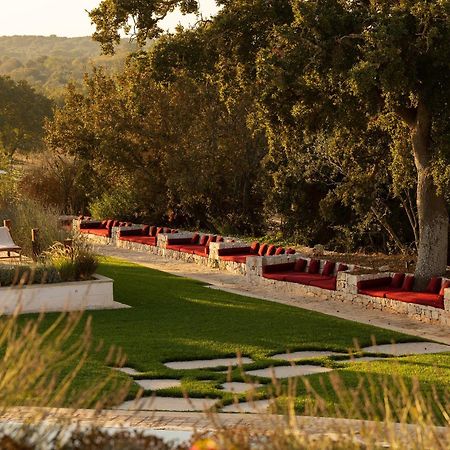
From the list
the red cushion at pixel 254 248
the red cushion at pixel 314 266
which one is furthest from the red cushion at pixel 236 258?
the red cushion at pixel 314 266

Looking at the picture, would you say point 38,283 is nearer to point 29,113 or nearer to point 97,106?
point 97,106

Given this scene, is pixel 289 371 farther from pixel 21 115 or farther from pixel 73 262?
pixel 21 115

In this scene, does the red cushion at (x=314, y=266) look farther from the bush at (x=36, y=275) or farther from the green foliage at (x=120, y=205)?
the green foliage at (x=120, y=205)

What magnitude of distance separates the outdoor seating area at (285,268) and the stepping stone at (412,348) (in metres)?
2.03

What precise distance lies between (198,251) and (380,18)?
10.00 metres

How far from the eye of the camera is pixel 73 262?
17031 mm

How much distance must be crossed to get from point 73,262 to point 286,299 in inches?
160

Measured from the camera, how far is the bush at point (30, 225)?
1978cm

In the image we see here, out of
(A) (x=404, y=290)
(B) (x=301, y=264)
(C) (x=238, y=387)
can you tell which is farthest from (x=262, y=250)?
(C) (x=238, y=387)

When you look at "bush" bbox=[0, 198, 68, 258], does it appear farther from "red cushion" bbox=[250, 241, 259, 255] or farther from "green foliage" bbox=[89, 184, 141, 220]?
"green foliage" bbox=[89, 184, 141, 220]

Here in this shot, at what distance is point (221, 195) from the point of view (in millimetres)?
30047

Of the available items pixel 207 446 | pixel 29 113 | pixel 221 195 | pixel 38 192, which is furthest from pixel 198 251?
pixel 29 113

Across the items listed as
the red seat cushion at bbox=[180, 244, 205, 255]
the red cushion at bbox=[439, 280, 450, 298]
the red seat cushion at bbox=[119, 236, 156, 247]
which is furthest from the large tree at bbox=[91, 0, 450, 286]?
the red seat cushion at bbox=[119, 236, 156, 247]

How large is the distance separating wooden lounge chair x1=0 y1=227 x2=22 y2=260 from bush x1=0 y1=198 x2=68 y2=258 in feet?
0.98
